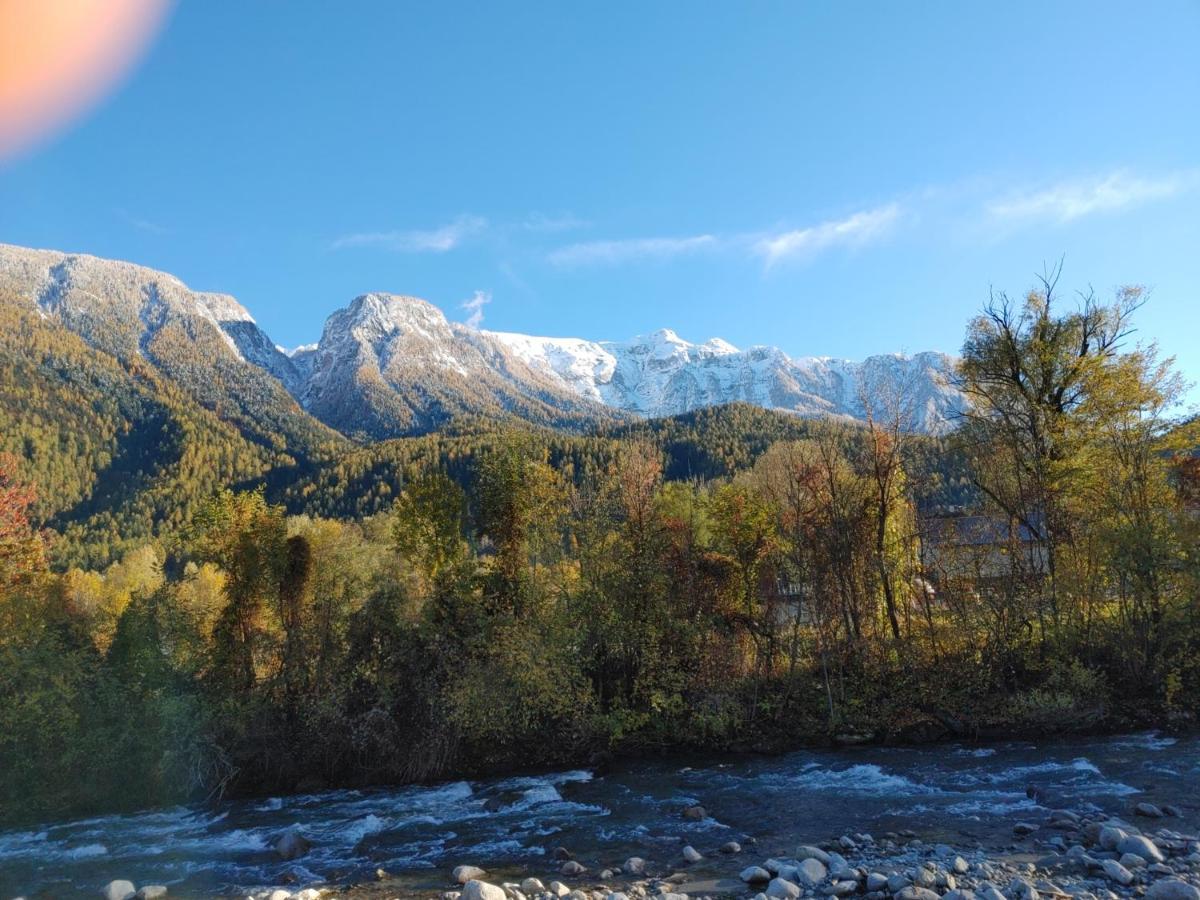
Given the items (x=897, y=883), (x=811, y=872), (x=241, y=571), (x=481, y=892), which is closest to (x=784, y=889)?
(x=811, y=872)

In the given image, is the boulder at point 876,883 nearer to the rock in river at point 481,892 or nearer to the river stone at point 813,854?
the river stone at point 813,854

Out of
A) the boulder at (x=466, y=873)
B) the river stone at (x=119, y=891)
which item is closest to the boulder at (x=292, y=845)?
the river stone at (x=119, y=891)

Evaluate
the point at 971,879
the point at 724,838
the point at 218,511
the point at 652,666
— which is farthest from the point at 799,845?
the point at 218,511

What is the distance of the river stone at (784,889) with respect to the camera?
13.4 meters

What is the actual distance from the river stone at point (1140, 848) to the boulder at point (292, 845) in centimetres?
2141

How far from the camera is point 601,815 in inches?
827

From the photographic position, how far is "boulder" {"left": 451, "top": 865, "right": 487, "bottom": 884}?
638 inches

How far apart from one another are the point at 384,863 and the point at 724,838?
377 inches

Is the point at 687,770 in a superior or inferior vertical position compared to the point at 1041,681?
inferior

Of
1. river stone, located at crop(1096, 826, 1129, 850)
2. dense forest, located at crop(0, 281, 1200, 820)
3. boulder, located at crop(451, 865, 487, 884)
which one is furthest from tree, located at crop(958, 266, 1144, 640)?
boulder, located at crop(451, 865, 487, 884)

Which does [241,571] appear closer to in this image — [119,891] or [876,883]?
[119,891]

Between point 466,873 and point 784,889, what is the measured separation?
8.02 m

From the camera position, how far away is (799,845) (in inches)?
674

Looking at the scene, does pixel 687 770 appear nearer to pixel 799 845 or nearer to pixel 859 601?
pixel 799 845
